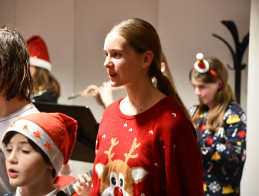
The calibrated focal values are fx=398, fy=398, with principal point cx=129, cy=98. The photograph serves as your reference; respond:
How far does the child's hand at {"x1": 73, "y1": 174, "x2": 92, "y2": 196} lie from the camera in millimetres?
1491

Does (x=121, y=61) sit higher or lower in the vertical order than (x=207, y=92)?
higher

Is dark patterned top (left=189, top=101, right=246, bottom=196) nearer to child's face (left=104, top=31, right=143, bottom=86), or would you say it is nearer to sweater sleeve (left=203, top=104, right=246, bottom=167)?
sweater sleeve (left=203, top=104, right=246, bottom=167)

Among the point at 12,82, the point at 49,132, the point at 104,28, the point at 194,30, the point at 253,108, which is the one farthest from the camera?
the point at 104,28

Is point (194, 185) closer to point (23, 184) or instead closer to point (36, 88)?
point (23, 184)

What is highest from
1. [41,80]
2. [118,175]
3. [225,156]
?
[118,175]

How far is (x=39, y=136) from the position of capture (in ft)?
4.76

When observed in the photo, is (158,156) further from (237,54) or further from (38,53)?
(237,54)

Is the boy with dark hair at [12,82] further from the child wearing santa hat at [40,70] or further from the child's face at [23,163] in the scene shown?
the child wearing santa hat at [40,70]

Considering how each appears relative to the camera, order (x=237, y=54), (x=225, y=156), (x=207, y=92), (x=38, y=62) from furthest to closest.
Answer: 1. (x=237, y=54)
2. (x=38, y=62)
3. (x=207, y=92)
4. (x=225, y=156)

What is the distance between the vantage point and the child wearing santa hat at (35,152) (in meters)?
1.42

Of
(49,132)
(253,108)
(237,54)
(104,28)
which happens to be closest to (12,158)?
(49,132)

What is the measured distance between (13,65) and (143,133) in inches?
25.0

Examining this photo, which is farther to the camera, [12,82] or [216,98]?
[216,98]

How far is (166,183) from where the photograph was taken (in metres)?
1.38
